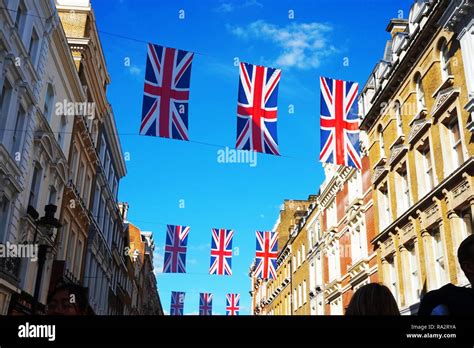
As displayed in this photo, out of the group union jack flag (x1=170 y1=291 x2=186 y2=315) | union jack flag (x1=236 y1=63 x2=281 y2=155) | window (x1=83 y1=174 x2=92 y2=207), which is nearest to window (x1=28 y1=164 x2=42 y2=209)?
window (x1=83 y1=174 x2=92 y2=207)

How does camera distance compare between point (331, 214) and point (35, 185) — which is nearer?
point (35, 185)

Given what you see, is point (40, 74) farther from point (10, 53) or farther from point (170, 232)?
point (170, 232)

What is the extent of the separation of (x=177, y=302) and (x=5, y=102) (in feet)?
107

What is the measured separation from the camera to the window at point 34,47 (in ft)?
66.7

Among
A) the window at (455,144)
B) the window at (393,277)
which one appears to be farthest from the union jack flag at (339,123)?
the window at (393,277)

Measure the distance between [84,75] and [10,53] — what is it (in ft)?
41.0

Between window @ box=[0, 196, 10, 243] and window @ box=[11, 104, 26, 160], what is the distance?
1.71 meters

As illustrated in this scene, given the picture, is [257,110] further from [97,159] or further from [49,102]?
[97,159]

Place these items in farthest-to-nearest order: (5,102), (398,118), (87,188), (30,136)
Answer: (87,188) < (398,118) < (30,136) < (5,102)

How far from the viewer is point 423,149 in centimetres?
2272

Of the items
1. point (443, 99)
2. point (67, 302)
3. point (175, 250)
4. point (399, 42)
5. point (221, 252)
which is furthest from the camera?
point (221, 252)

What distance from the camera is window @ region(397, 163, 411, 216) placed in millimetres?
24391

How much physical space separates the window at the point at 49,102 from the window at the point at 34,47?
8.36 feet

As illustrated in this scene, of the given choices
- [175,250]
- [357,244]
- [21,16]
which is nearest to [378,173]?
[357,244]
